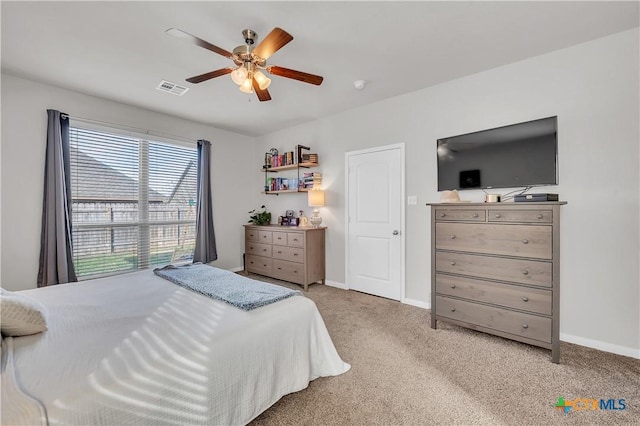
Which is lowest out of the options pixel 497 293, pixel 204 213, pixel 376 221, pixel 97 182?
pixel 497 293

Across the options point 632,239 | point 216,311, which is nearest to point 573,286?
point 632,239

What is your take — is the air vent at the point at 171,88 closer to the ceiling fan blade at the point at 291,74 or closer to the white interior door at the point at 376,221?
the ceiling fan blade at the point at 291,74

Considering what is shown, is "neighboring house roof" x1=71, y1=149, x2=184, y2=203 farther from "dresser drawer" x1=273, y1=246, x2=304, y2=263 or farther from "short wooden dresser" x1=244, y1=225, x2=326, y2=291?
"dresser drawer" x1=273, y1=246, x2=304, y2=263

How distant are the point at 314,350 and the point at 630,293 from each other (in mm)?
2518

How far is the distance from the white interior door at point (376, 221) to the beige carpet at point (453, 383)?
3.27ft

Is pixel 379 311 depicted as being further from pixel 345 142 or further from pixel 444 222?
pixel 345 142

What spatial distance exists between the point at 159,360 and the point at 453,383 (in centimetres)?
180

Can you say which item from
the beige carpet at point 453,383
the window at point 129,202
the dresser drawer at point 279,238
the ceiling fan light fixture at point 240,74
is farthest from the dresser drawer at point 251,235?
the ceiling fan light fixture at point 240,74

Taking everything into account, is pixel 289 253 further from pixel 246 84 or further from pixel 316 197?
pixel 246 84

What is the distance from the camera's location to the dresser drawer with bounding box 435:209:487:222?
2.39m

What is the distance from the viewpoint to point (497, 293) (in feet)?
7.63

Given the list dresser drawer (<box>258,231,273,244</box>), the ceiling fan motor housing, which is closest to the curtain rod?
dresser drawer (<box>258,231,273,244</box>)

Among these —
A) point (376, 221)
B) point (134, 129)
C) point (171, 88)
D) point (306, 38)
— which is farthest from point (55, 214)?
point (376, 221)

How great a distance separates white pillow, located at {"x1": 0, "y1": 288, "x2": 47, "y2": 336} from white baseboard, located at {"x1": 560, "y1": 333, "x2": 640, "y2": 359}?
3726mm
